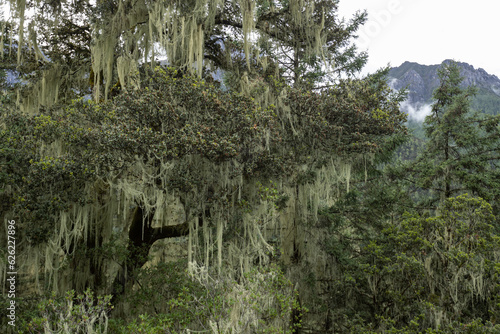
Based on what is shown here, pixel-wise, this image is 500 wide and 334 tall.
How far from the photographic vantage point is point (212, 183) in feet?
18.9

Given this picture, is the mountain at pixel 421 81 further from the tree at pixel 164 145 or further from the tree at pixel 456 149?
the tree at pixel 164 145

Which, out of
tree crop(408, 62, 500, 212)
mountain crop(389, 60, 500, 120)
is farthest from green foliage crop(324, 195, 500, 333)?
mountain crop(389, 60, 500, 120)

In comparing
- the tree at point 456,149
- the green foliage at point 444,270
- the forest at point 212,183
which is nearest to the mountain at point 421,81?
the tree at point 456,149

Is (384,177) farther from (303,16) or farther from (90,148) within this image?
(90,148)

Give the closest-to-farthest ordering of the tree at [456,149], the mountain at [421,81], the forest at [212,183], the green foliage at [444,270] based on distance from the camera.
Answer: the forest at [212,183] < the green foliage at [444,270] < the tree at [456,149] < the mountain at [421,81]

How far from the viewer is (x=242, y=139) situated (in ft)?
18.7

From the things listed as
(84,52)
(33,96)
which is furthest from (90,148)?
(84,52)

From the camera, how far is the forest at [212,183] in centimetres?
502

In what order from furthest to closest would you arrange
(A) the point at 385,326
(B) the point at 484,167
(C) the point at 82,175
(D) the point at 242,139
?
1. (B) the point at 484,167
2. (A) the point at 385,326
3. (D) the point at 242,139
4. (C) the point at 82,175

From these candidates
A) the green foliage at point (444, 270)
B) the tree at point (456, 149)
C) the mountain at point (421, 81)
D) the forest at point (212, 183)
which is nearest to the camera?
the forest at point (212, 183)

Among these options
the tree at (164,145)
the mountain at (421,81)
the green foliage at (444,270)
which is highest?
the mountain at (421,81)

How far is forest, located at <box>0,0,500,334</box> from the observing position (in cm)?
502

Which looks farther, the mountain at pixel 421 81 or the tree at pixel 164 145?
the mountain at pixel 421 81

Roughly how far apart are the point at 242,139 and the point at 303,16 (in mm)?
4892
